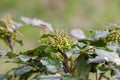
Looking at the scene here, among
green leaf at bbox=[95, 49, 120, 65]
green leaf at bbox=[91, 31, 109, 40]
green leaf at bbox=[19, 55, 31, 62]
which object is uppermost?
green leaf at bbox=[91, 31, 109, 40]

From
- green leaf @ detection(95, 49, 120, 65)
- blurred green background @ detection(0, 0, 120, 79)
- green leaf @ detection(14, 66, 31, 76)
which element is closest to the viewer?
green leaf @ detection(95, 49, 120, 65)

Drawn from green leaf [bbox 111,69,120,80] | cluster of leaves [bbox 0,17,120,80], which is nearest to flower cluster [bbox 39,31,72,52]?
cluster of leaves [bbox 0,17,120,80]

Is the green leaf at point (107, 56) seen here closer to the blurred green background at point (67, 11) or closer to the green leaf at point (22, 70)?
the green leaf at point (22, 70)

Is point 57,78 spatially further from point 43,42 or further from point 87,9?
point 87,9

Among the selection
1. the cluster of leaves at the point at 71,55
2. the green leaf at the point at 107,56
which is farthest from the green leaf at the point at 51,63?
the green leaf at the point at 107,56

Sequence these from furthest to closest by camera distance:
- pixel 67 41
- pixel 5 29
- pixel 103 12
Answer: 1. pixel 103 12
2. pixel 5 29
3. pixel 67 41

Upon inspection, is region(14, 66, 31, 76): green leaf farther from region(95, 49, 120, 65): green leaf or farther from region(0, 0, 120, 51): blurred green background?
region(0, 0, 120, 51): blurred green background

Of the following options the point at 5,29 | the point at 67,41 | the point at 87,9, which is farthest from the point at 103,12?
the point at 67,41
